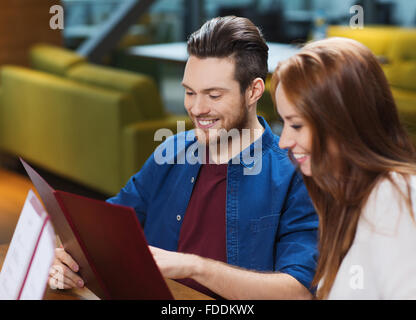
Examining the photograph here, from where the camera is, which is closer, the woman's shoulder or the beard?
the woman's shoulder

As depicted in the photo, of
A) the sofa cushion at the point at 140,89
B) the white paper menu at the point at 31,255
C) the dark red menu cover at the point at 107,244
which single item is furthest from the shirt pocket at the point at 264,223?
the sofa cushion at the point at 140,89

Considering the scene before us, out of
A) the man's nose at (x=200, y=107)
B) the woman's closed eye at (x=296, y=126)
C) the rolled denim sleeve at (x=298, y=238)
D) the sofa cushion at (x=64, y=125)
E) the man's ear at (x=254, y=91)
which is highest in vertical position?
the woman's closed eye at (x=296, y=126)

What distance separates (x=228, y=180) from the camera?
1553mm

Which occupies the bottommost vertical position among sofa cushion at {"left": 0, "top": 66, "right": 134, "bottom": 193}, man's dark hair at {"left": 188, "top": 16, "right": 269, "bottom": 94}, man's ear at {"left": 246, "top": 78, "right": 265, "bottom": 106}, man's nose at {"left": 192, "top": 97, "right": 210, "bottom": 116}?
sofa cushion at {"left": 0, "top": 66, "right": 134, "bottom": 193}

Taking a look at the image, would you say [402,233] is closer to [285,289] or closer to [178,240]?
[285,289]

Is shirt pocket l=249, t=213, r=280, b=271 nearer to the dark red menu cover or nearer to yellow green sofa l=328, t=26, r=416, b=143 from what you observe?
the dark red menu cover

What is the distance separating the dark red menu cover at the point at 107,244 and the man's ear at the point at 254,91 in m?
0.57

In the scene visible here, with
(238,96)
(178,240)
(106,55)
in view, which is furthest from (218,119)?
(106,55)

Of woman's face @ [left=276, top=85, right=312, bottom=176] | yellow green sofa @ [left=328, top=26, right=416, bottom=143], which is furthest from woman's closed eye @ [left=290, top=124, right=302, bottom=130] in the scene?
yellow green sofa @ [left=328, top=26, right=416, bottom=143]

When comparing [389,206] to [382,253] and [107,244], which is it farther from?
[107,244]

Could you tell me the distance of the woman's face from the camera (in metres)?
1.08

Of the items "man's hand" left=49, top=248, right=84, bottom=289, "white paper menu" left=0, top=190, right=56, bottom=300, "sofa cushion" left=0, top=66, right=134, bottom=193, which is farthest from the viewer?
"sofa cushion" left=0, top=66, right=134, bottom=193

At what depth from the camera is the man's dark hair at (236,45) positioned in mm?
1559

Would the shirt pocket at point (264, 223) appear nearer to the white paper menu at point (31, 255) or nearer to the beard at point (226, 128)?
the beard at point (226, 128)
